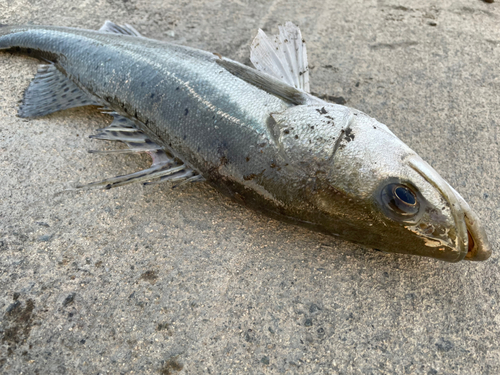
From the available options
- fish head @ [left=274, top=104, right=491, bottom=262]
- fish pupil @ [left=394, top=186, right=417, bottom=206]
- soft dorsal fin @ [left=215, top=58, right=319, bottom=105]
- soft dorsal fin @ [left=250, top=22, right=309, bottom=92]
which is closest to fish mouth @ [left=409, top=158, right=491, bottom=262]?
fish head @ [left=274, top=104, right=491, bottom=262]

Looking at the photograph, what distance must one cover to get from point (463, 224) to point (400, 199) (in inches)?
14.4

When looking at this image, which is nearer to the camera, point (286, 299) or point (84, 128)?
point (286, 299)

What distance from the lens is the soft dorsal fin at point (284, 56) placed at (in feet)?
10.1

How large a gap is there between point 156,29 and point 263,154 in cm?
261

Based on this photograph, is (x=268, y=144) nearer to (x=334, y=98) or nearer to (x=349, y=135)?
(x=349, y=135)

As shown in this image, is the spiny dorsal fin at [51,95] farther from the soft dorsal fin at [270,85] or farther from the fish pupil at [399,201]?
the fish pupil at [399,201]

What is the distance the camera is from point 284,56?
319cm

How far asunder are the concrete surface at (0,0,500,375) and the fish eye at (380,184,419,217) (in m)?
0.48

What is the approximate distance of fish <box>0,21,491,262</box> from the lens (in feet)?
6.68

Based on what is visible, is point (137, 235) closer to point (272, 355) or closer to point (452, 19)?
point (272, 355)

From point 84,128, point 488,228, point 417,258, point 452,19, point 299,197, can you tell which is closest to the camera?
point 299,197

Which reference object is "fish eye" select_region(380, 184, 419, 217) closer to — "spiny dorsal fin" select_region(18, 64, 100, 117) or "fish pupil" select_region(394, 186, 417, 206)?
"fish pupil" select_region(394, 186, 417, 206)

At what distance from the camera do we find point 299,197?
7.23ft

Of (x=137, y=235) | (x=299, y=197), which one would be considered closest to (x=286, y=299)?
(x=299, y=197)
